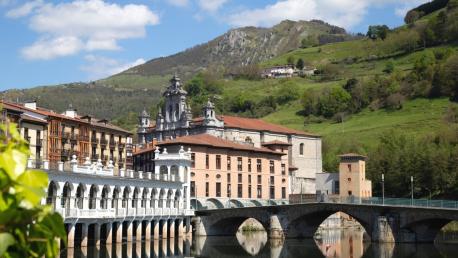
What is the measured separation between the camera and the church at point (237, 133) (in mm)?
131250

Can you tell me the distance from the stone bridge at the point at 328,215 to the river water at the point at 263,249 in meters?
2.41

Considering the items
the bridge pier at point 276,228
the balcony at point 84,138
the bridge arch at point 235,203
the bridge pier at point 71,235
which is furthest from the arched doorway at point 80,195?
the bridge arch at point 235,203

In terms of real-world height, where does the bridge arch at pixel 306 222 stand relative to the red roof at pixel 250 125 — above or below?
below

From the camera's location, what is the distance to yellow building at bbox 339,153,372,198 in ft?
413

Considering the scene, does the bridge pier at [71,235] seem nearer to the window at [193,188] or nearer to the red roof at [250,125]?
the window at [193,188]

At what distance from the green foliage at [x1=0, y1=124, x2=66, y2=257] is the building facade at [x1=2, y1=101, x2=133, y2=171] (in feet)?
249

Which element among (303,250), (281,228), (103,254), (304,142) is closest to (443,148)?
(304,142)

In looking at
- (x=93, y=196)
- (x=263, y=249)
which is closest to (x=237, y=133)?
(x=263, y=249)

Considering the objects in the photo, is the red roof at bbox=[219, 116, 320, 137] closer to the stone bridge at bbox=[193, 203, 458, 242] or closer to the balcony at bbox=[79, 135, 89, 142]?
the balcony at bbox=[79, 135, 89, 142]

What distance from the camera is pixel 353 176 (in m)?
126

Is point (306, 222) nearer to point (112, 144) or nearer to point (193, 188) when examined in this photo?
point (193, 188)

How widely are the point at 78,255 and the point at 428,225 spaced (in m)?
42.5

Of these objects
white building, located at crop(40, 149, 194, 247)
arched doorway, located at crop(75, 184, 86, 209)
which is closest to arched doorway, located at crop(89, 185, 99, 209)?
white building, located at crop(40, 149, 194, 247)

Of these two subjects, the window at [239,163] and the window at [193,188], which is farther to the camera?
the window at [239,163]
